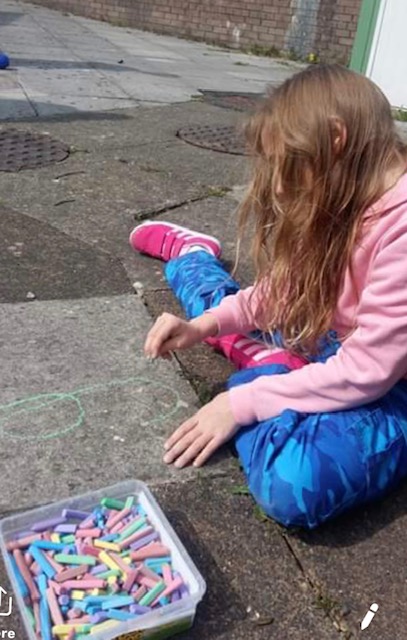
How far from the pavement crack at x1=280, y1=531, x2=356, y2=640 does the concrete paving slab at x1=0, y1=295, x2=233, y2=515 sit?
372 mm

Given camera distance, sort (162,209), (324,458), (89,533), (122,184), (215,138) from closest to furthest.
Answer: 1. (89,533)
2. (324,458)
3. (162,209)
4. (122,184)
5. (215,138)

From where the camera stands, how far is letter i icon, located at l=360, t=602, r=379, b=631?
144 cm

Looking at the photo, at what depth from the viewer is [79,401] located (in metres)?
2.02

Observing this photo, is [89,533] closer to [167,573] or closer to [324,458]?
[167,573]

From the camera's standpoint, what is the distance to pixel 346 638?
1.41m

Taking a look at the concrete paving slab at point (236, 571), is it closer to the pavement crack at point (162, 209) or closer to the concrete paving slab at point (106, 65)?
the pavement crack at point (162, 209)

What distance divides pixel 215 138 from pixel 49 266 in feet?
7.91

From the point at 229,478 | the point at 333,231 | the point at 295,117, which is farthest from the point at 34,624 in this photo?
the point at 295,117

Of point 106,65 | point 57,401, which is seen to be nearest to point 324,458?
point 57,401

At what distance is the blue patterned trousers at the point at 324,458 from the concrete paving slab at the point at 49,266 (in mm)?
1078

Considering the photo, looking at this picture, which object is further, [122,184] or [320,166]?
[122,184]

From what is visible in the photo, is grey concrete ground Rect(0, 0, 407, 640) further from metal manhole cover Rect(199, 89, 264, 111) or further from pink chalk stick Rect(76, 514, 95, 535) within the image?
metal manhole cover Rect(199, 89, 264, 111)

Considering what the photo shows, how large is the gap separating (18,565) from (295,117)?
1112 mm

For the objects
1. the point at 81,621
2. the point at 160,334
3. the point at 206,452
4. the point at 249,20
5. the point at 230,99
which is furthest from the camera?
the point at 249,20
